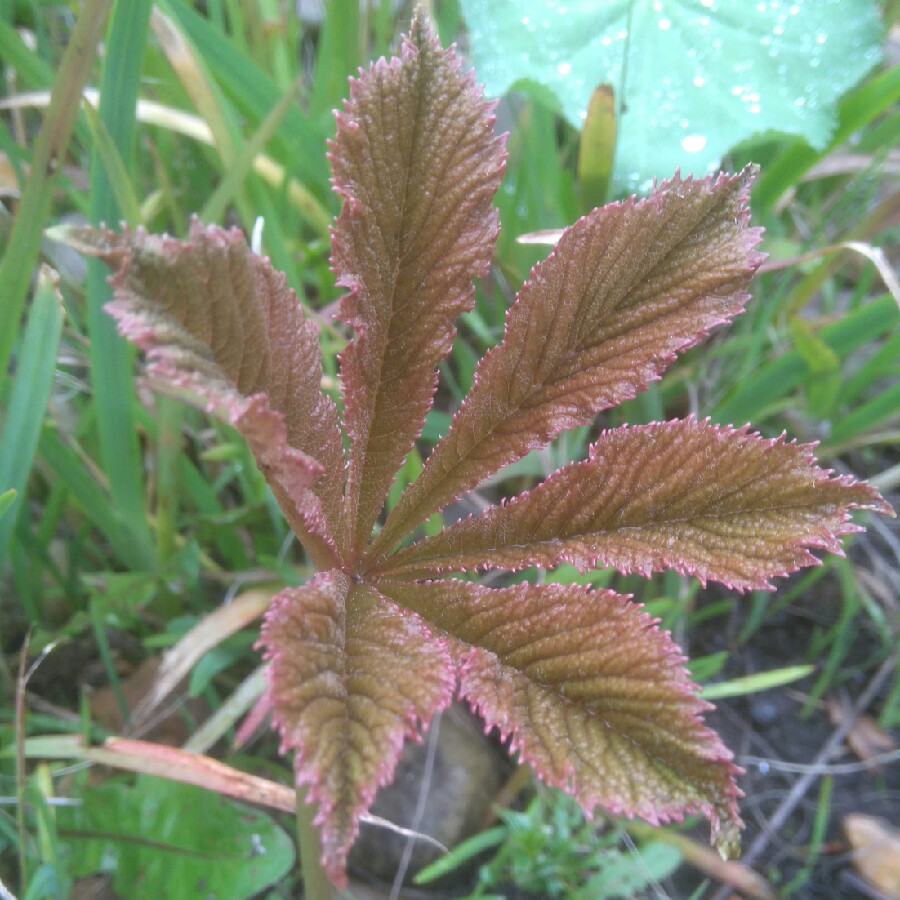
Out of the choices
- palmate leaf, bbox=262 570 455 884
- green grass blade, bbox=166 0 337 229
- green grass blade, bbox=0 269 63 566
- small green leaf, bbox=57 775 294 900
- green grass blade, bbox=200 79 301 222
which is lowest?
small green leaf, bbox=57 775 294 900

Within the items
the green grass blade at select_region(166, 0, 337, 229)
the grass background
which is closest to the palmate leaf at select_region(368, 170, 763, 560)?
the grass background

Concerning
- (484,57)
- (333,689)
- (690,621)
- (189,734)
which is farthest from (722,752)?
(484,57)

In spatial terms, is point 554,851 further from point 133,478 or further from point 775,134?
point 775,134

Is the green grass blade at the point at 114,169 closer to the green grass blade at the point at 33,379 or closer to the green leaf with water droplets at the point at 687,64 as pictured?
the green grass blade at the point at 33,379

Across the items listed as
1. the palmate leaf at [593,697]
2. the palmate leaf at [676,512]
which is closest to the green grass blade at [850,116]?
the palmate leaf at [676,512]

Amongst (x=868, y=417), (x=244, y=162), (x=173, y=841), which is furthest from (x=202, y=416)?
(x=868, y=417)

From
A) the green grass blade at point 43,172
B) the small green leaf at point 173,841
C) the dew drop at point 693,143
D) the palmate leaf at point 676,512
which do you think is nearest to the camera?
the palmate leaf at point 676,512

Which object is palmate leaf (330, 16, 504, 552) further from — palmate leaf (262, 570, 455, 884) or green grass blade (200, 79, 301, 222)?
green grass blade (200, 79, 301, 222)
